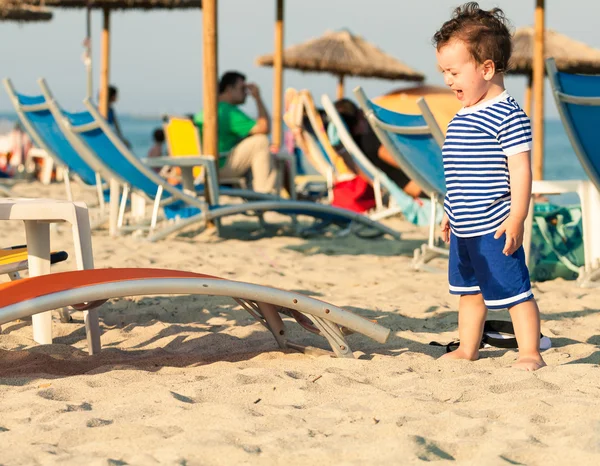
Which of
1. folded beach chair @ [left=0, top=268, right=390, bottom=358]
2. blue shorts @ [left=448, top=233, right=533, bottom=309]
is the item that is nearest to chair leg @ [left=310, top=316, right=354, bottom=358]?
folded beach chair @ [left=0, top=268, right=390, bottom=358]

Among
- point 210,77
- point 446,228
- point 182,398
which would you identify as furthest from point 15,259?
point 210,77

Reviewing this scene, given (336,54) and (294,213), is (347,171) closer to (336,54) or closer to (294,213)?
(294,213)

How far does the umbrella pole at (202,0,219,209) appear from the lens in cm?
659

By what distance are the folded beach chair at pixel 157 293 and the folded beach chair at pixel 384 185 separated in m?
3.94

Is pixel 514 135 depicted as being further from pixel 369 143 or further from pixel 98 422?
pixel 369 143

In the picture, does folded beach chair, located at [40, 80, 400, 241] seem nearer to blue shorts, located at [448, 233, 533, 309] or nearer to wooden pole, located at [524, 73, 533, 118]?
blue shorts, located at [448, 233, 533, 309]

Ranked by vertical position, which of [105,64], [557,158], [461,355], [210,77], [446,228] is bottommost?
[557,158]

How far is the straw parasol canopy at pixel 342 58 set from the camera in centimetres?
1536

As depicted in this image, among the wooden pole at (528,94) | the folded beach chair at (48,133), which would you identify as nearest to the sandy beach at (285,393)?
the folded beach chair at (48,133)

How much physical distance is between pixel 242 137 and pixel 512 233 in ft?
16.3

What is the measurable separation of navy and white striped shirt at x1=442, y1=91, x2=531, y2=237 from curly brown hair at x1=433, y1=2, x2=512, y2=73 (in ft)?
0.42

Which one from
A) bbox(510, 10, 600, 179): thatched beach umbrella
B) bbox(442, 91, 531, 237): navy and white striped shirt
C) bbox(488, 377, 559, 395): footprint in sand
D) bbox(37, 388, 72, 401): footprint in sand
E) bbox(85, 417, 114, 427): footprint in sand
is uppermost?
bbox(510, 10, 600, 179): thatched beach umbrella

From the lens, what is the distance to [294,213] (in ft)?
21.0

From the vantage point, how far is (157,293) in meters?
2.65
